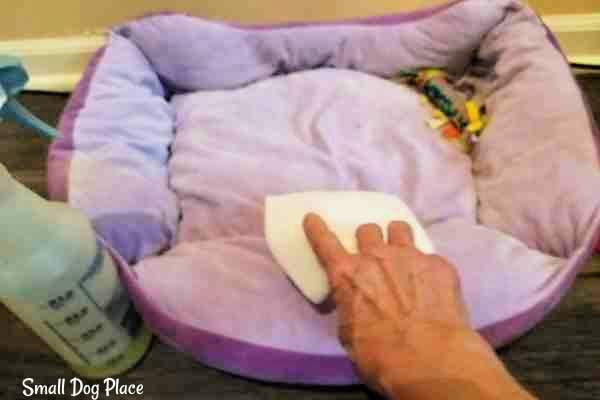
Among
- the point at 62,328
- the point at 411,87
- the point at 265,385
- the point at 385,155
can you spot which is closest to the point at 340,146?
the point at 385,155

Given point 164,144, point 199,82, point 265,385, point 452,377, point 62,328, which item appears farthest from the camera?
point 199,82

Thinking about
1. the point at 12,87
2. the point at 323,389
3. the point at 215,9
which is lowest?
the point at 323,389

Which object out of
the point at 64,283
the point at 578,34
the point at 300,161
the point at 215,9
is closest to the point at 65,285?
the point at 64,283

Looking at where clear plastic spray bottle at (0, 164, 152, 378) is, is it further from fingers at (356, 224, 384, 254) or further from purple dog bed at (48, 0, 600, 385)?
fingers at (356, 224, 384, 254)

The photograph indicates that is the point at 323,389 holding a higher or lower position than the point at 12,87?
lower

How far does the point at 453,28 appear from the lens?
44.6 inches

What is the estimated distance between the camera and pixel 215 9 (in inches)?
50.2

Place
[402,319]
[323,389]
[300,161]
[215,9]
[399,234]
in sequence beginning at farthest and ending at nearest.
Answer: [215,9] → [300,161] → [323,389] → [399,234] → [402,319]

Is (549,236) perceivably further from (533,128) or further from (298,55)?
(298,55)

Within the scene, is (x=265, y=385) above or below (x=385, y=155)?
below

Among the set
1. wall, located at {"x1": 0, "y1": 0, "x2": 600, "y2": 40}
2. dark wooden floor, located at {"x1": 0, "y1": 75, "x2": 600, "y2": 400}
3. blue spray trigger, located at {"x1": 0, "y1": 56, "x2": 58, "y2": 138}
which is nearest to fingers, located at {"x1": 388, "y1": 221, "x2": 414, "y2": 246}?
dark wooden floor, located at {"x1": 0, "y1": 75, "x2": 600, "y2": 400}

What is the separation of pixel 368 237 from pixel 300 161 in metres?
0.35

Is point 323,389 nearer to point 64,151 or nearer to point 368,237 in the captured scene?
point 368,237

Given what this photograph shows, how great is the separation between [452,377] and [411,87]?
743 millimetres
